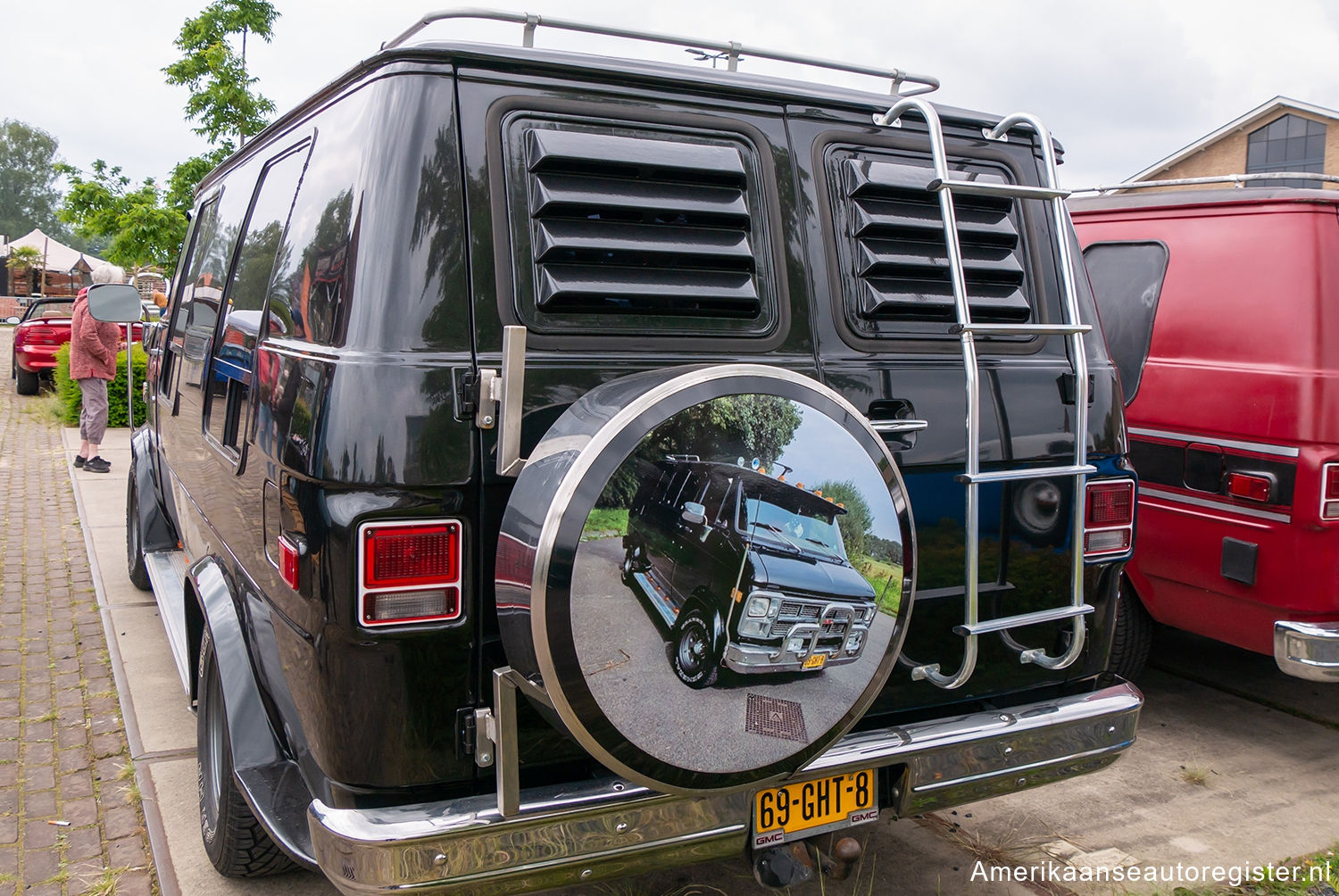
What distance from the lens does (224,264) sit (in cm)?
365

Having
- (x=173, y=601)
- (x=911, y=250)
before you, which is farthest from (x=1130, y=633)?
(x=173, y=601)

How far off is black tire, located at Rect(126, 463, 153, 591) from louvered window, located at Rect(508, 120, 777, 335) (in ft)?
12.9

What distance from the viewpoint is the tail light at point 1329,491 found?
12.6 ft

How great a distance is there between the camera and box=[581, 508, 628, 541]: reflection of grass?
198cm

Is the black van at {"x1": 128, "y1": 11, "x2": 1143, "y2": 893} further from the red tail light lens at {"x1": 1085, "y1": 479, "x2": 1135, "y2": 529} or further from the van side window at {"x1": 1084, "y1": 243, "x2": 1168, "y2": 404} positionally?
the van side window at {"x1": 1084, "y1": 243, "x2": 1168, "y2": 404}

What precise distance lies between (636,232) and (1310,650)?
3.16 meters

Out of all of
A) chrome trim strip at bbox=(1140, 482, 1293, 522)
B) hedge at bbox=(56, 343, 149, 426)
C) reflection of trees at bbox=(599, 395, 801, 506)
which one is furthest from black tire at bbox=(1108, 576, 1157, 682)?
hedge at bbox=(56, 343, 149, 426)

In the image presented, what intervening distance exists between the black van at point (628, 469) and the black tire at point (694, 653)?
0.02 m

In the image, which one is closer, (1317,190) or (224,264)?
(224,264)

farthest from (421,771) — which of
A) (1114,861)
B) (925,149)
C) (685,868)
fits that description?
(1114,861)

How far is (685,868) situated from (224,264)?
263 centimetres

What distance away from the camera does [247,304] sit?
3.09m

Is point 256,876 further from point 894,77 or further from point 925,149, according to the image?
point 894,77

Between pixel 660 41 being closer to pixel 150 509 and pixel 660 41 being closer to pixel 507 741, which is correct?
pixel 507 741
